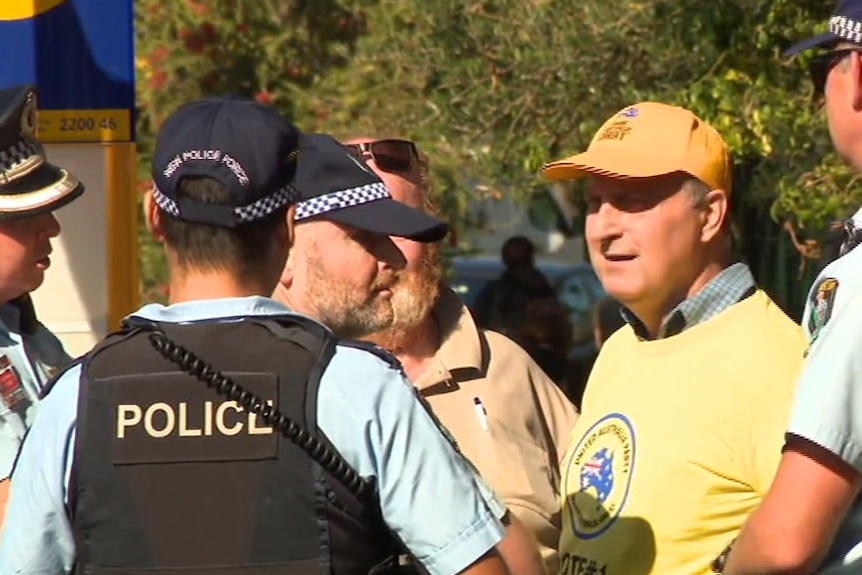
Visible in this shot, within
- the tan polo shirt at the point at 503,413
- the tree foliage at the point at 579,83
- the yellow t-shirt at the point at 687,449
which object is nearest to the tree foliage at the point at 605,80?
the tree foliage at the point at 579,83

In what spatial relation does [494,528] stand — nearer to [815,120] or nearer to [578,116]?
[815,120]

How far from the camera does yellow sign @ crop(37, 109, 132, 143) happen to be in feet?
15.2

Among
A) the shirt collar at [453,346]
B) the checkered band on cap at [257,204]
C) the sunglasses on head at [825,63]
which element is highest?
the sunglasses on head at [825,63]

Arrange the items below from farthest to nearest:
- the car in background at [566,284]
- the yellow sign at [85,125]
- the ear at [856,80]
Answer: the car in background at [566,284] → the yellow sign at [85,125] → the ear at [856,80]

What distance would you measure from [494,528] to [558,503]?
152 centimetres

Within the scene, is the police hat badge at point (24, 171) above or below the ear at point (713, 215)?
below

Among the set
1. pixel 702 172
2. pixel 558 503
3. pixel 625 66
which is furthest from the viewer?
pixel 625 66

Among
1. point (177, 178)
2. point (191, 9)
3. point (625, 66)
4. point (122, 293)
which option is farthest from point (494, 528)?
point (191, 9)

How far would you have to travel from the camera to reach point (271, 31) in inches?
409

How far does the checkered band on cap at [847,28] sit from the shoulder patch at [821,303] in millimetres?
406

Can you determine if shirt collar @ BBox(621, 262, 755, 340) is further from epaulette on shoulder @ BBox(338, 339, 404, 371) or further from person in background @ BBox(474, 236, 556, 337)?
person in background @ BBox(474, 236, 556, 337)

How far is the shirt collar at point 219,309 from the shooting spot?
8.09 feet

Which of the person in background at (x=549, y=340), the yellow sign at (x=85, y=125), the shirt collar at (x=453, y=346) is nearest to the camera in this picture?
the shirt collar at (x=453, y=346)

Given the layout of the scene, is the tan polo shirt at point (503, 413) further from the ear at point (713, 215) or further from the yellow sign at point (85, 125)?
the yellow sign at point (85, 125)
